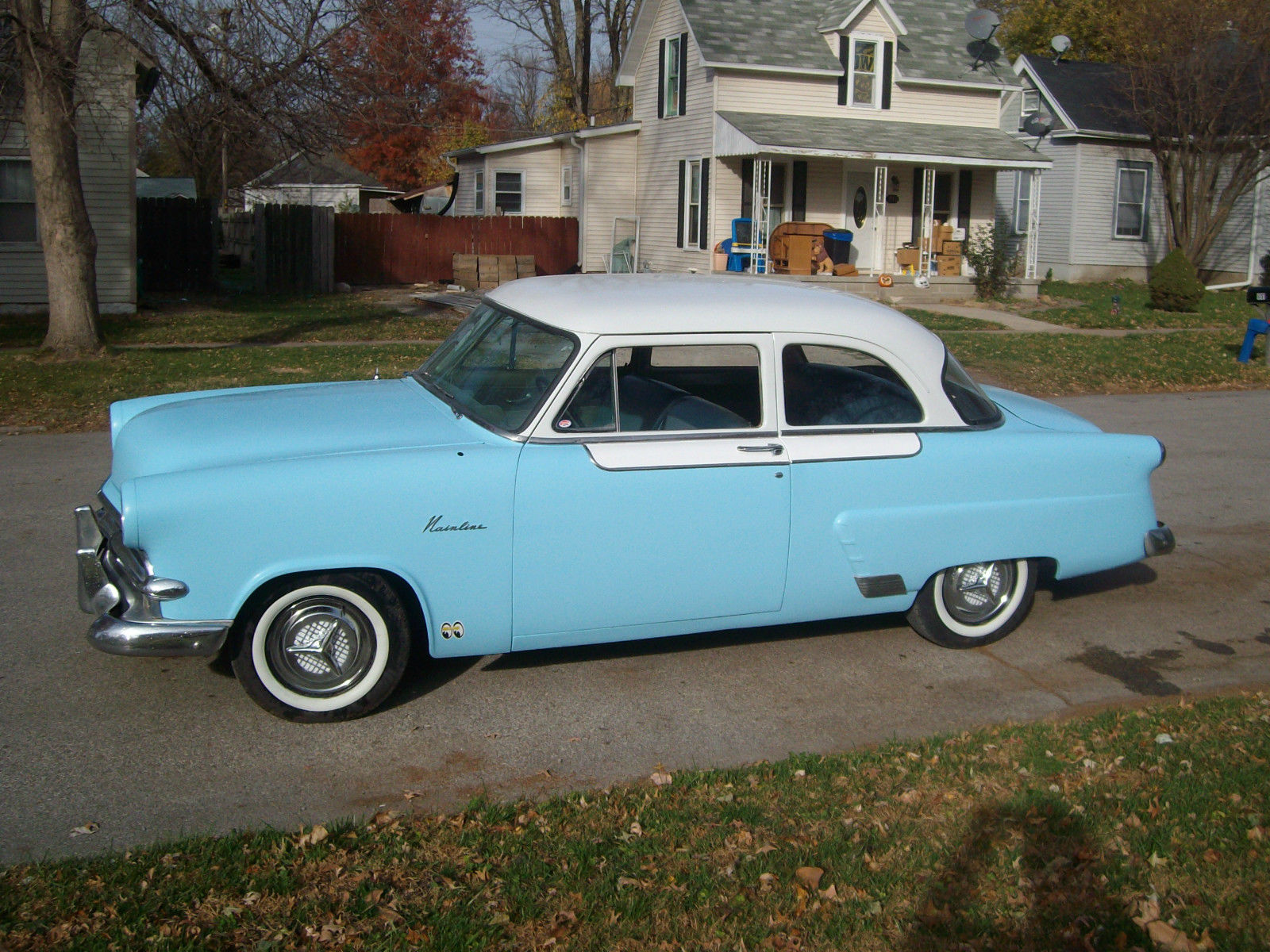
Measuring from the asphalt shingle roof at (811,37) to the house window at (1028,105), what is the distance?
4546mm

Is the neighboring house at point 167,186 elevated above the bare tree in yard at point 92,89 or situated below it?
above

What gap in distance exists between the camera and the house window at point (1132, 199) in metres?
30.9

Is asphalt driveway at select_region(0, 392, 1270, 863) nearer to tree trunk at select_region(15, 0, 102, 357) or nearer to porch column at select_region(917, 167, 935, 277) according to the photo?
tree trunk at select_region(15, 0, 102, 357)

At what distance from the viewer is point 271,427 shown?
199 inches

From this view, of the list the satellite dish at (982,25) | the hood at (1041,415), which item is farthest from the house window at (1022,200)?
the hood at (1041,415)

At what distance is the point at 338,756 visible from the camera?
4520 millimetres

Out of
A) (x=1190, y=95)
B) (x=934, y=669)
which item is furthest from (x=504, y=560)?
(x=1190, y=95)

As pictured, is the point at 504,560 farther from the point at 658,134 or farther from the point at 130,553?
the point at 658,134

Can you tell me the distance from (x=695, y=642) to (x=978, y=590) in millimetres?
1400

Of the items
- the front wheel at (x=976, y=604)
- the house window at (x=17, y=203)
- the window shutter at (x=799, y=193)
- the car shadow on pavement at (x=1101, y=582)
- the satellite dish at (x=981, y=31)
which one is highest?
the satellite dish at (x=981, y=31)

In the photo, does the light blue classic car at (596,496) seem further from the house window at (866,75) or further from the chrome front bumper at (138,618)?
the house window at (866,75)

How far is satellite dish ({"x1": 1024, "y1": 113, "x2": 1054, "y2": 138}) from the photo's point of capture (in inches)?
1202

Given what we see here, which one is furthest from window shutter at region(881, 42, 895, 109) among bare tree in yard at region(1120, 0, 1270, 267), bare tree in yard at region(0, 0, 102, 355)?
bare tree in yard at region(0, 0, 102, 355)

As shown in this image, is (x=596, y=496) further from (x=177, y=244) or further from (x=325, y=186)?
(x=325, y=186)
